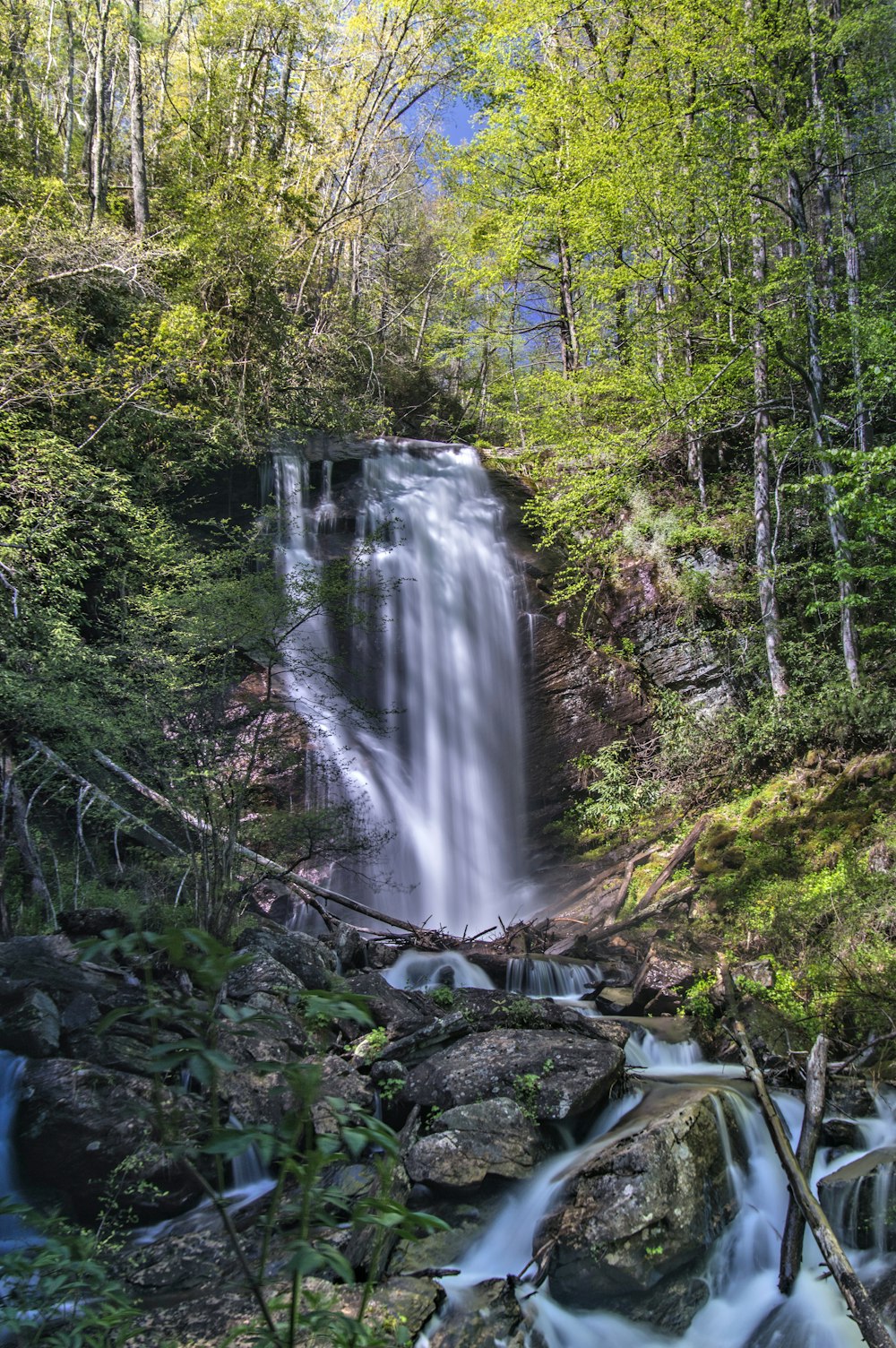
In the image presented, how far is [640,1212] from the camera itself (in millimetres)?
3830

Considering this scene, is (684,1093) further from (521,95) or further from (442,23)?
(442,23)

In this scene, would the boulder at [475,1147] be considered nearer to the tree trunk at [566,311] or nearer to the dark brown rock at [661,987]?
the dark brown rock at [661,987]

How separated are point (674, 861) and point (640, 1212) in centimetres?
597

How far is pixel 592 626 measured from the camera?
13484 millimetres

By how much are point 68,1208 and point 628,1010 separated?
4782mm

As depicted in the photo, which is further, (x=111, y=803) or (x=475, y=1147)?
(x=111, y=803)

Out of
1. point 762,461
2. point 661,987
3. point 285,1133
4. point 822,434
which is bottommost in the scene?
point 661,987

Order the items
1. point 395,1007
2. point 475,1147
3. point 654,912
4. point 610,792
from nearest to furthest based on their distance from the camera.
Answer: point 475,1147, point 395,1007, point 654,912, point 610,792

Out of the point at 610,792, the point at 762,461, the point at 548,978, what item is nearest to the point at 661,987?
the point at 548,978

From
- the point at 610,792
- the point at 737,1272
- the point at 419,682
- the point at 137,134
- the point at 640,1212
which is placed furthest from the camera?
the point at 137,134

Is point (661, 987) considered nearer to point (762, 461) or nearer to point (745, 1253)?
point (745, 1253)

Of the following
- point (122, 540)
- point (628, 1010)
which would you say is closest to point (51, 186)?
point (122, 540)

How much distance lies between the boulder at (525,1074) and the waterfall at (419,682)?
519 centimetres

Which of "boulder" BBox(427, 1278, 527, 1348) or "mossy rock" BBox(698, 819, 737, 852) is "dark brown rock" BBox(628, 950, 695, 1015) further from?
"boulder" BBox(427, 1278, 527, 1348)
